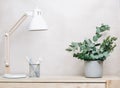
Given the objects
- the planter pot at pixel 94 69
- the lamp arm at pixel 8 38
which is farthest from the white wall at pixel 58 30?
the planter pot at pixel 94 69

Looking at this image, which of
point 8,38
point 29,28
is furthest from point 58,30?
point 8,38

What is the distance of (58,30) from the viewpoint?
7.87 ft

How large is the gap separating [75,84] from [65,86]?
0.08m

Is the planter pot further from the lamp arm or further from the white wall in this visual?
the lamp arm

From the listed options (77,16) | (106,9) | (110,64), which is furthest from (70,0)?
(110,64)

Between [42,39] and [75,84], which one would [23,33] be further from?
[75,84]

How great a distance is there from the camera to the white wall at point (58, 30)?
237cm

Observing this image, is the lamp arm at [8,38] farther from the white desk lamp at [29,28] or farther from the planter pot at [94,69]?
the planter pot at [94,69]

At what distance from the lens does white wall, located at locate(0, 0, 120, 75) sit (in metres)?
2.37

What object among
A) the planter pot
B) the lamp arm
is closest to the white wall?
the lamp arm

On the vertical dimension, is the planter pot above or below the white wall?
below

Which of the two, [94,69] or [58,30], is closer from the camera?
[94,69]

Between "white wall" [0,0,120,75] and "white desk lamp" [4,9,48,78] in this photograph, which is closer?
"white desk lamp" [4,9,48,78]

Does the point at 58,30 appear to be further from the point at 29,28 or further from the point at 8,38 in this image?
the point at 8,38
